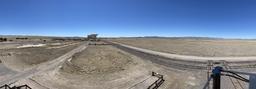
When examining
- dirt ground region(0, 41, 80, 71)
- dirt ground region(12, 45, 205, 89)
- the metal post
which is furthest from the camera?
dirt ground region(0, 41, 80, 71)

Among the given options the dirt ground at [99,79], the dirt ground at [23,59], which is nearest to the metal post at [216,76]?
the dirt ground at [99,79]

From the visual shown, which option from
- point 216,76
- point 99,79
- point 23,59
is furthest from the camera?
point 23,59

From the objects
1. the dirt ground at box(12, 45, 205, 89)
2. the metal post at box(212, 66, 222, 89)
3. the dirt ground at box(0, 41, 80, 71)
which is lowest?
the dirt ground at box(12, 45, 205, 89)

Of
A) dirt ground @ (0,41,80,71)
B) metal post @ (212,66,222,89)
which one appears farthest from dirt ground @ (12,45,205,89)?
metal post @ (212,66,222,89)

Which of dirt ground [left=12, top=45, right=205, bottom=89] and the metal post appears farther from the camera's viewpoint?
dirt ground [left=12, top=45, right=205, bottom=89]

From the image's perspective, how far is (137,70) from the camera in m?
28.2

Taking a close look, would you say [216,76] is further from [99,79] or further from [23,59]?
[23,59]

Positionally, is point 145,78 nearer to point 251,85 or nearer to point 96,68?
point 96,68

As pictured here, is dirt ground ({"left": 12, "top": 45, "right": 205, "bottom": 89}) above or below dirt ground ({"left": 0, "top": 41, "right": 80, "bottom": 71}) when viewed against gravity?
below

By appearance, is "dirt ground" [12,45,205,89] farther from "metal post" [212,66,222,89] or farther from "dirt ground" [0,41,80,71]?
"metal post" [212,66,222,89]

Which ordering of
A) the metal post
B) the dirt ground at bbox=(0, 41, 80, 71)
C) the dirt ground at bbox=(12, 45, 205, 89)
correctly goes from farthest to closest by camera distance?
1. the dirt ground at bbox=(0, 41, 80, 71)
2. the dirt ground at bbox=(12, 45, 205, 89)
3. the metal post

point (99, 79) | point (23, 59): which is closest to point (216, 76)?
point (99, 79)

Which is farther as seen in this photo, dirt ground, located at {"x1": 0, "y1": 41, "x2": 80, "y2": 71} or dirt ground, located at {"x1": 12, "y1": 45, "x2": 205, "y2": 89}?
dirt ground, located at {"x1": 0, "y1": 41, "x2": 80, "y2": 71}

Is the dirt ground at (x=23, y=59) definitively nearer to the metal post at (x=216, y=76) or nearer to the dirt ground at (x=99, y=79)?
the dirt ground at (x=99, y=79)
